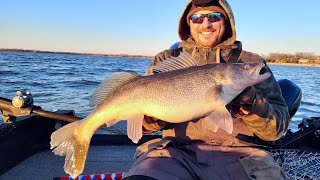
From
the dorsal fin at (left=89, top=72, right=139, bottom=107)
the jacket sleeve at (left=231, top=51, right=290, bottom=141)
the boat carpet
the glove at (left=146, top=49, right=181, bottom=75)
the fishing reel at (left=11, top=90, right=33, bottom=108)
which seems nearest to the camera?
the jacket sleeve at (left=231, top=51, right=290, bottom=141)

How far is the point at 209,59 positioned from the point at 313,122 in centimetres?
232

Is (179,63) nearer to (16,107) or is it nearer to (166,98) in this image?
(166,98)

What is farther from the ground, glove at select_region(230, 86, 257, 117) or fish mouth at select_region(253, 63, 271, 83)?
fish mouth at select_region(253, 63, 271, 83)

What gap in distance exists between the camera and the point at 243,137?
126 inches

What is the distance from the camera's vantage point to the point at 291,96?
161 inches

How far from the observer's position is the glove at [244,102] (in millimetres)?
2691

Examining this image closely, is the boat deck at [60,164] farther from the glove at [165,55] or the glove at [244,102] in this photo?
the glove at [244,102]

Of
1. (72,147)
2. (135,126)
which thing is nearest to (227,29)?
(135,126)

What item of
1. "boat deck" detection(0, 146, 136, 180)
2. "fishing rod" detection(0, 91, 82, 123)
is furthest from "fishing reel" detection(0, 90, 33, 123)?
"boat deck" detection(0, 146, 136, 180)

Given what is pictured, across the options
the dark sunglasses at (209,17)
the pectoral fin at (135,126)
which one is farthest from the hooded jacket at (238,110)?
the pectoral fin at (135,126)

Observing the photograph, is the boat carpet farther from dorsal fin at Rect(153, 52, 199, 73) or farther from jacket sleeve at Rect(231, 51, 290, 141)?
dorsal fin at Rect(153, 52, 199, 73)

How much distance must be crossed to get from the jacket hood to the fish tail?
1.66 meters

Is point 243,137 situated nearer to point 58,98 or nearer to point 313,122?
point 313,122

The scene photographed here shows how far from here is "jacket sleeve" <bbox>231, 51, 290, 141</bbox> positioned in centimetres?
277
